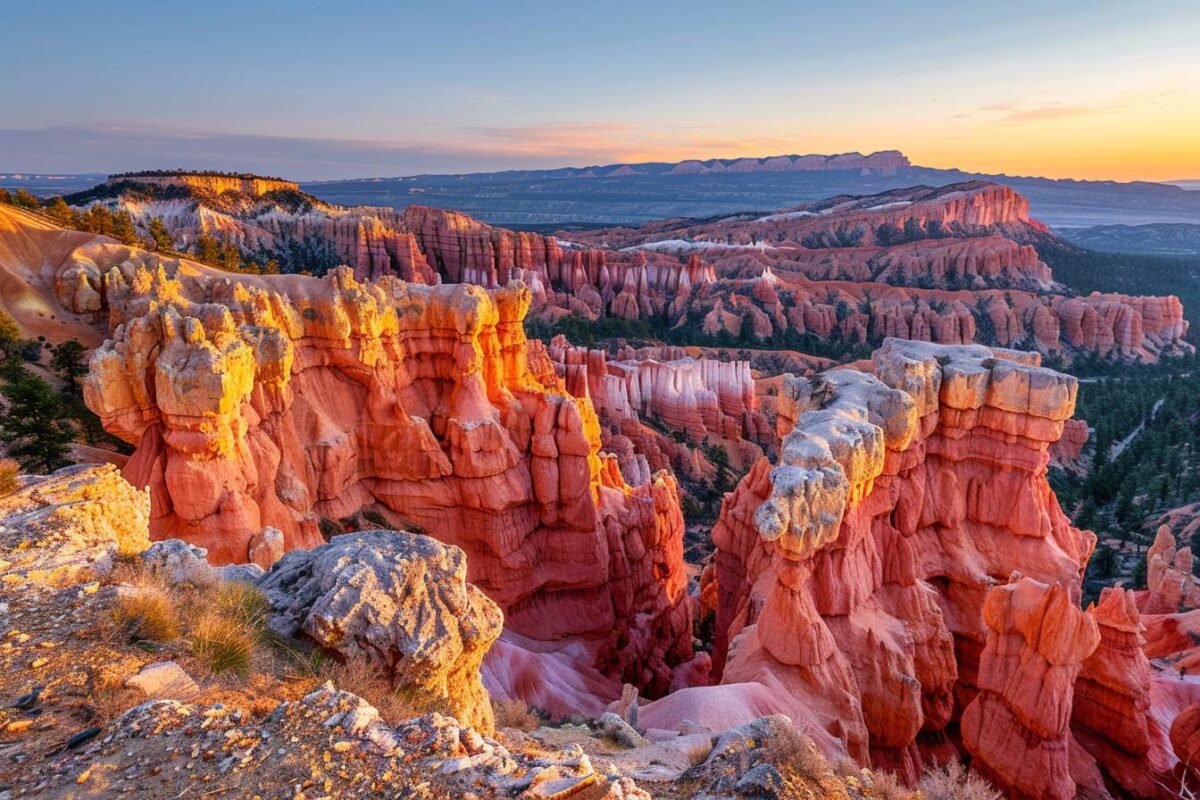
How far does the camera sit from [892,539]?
53.6 feet

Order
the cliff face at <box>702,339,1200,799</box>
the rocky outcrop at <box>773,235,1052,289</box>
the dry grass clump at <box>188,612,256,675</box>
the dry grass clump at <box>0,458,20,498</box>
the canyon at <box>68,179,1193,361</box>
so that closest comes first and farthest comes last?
the dry grass clump at <box>188,612,256,675</box> < the dry grass clump at <box>0,458,20,498</box> < the cliff face at <box>702,339,1200,799</box> < the canyon at <box>68,179,1193,361</box> < the rocky outcrop at <box>773,235,1052,289</box>

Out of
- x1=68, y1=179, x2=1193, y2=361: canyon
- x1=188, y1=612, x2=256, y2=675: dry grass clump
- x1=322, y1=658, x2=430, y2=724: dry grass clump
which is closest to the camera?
x1=188, y1=612, x2=256, y2=675: dry grass clump

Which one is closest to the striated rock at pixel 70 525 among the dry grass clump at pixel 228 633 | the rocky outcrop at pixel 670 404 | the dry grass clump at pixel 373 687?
the dry grass clump at pixel 228 633

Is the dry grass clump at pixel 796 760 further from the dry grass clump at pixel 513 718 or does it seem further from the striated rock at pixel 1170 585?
the striated rock at pixel 1170 585

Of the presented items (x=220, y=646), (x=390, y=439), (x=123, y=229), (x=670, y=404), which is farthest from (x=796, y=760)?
(x=670, y=404)

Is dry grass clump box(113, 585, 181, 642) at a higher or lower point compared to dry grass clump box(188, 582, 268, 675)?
higher

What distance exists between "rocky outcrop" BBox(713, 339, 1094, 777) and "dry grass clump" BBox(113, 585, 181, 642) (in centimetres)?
934

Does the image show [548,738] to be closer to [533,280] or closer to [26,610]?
[26,610]

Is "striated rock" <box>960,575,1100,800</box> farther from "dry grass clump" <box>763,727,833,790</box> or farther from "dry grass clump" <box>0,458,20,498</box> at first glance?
"dry grass clump" <box>0,458,20,498</box>

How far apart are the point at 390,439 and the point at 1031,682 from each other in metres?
16.5

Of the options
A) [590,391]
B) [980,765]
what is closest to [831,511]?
[980,765]

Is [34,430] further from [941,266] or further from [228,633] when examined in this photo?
[941,266]

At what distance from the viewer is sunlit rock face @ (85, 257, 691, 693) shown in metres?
13.5

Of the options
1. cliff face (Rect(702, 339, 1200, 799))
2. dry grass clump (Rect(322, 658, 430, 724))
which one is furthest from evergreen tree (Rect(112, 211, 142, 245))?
dry grass clump (Rect(322, 658, 430, 724))
